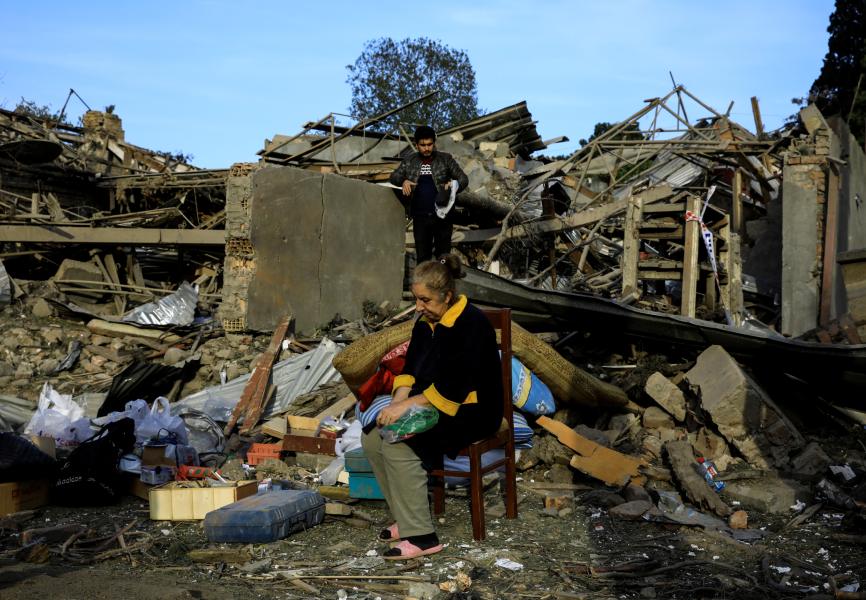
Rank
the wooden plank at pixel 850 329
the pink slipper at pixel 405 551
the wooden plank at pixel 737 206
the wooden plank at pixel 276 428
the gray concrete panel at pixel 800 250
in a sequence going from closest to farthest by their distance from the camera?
the pink slipper at pixel 405 551 < the wooden plank at pixel 850 329 < the wooden plank at pixel 276 428 < the gray concrete panel at pixel 800 250 < the wooden plank at pixel 737 206

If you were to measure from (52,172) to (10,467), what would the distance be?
9916mm

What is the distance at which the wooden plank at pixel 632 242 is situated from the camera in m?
9.09

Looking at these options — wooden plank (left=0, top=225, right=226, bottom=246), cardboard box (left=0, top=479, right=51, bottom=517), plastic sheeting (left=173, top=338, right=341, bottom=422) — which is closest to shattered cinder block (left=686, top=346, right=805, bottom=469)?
plastic sheeting (left=173, top=338, right=341, bottom=422)

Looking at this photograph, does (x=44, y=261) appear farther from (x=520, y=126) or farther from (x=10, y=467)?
(x=520, y=126)

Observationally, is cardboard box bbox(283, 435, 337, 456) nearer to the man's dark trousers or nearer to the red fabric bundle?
the red fabric bundle

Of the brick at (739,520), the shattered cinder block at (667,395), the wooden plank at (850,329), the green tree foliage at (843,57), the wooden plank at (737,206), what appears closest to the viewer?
the brick at (739,520)

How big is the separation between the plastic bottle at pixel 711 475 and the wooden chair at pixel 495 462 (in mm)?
1418

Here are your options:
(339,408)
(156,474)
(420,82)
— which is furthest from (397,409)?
(420,82)

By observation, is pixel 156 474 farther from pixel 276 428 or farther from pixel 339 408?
pixel 339 408

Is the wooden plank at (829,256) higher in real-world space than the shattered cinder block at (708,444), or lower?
higher

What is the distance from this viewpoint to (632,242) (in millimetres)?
9188

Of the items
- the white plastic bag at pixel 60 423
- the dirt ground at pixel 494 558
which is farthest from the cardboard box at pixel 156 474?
the white plastic bag at pixel 60 423

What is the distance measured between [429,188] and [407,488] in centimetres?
484

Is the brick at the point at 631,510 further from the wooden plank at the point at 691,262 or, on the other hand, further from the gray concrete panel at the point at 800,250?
the gray concrete panel at the point at 800,250
